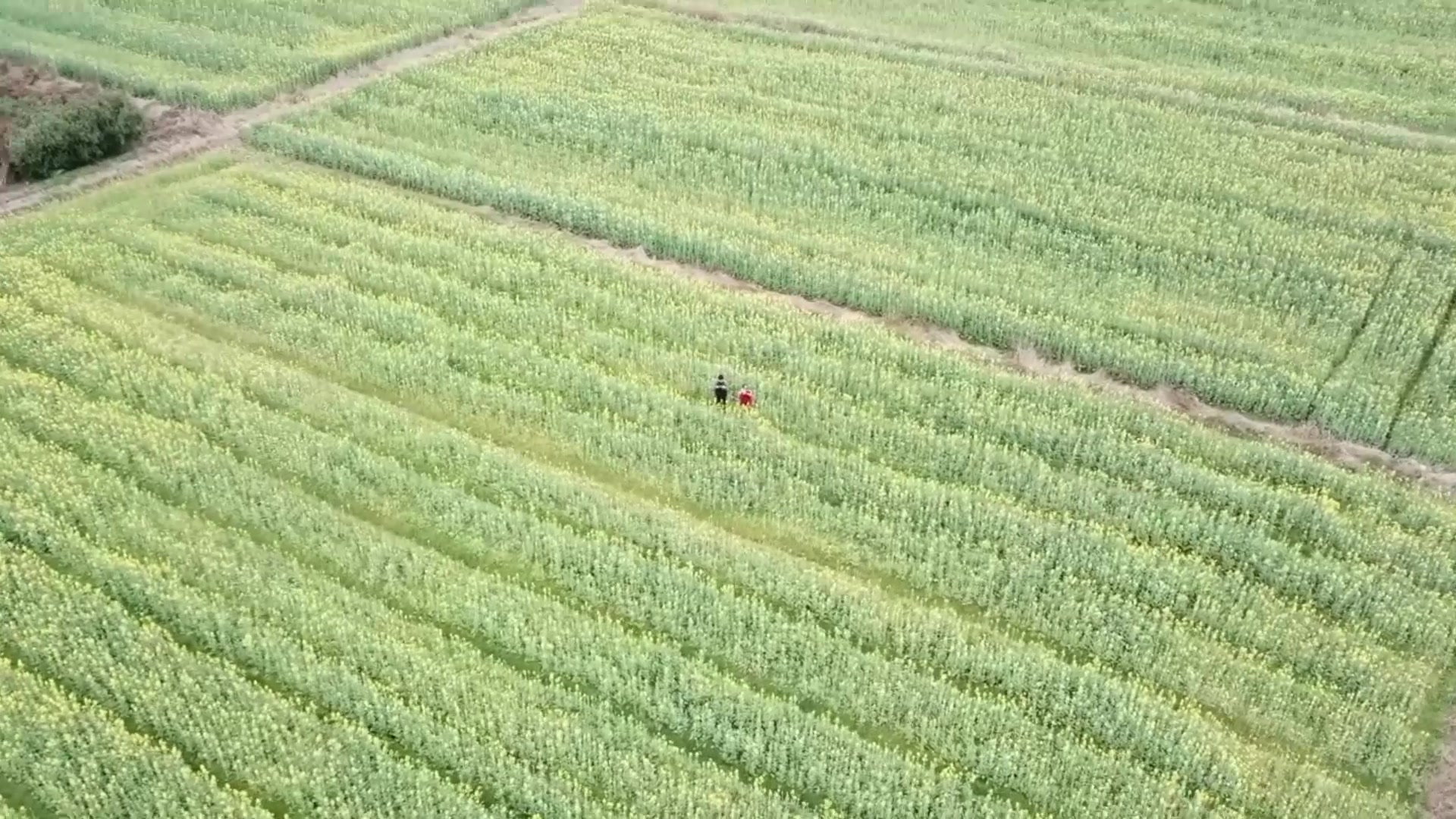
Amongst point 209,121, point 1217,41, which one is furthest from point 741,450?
point 1217,41

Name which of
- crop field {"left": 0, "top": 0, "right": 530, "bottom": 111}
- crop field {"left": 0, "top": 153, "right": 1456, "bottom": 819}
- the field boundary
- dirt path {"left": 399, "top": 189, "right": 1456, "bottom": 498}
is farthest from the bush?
the field boundary

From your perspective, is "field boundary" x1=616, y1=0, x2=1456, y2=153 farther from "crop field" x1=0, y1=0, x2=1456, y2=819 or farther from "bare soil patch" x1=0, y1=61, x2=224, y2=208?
"bare soil patch" x1=0, y1=61, x2=224, y2=208

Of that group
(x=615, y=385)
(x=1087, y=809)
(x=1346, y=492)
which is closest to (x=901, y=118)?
(x=615, y=385)

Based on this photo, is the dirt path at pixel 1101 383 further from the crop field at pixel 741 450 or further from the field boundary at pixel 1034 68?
the field boundary at pixel 1034 68

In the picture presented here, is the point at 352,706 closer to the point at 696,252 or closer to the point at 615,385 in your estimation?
the point at 615,385

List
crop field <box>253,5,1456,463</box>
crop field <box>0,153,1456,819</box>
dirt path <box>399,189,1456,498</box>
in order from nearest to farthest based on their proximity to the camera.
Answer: crop field <box>0,153,1456,819</box>
dirt path <box>399,189,1456,498</box>
crop field <box>253,5,1456,463</box>
